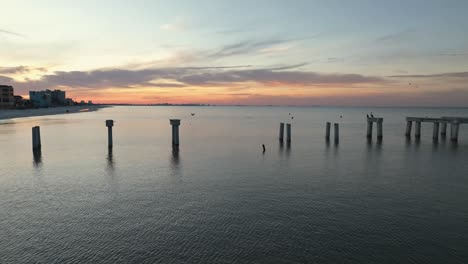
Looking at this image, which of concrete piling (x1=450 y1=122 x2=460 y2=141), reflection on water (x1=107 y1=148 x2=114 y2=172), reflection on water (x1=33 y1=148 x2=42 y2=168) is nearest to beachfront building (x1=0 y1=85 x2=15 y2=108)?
reflection on water (x1=33 y1=148 x2=42 y2=168)

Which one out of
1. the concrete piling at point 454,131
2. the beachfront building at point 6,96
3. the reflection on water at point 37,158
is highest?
the beachfront building at point 6,96

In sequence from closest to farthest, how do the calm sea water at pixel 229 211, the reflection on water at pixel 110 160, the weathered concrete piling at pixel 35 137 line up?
1. the calm sea water at pixel 229 211
2. the reflection on water at pixel 110 160
3. the weathered concrete piling at pixel 35 137

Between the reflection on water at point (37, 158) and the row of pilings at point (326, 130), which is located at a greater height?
the row of pilings at point (326, 130)

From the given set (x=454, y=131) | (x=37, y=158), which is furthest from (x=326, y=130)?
(x=37, y=158)

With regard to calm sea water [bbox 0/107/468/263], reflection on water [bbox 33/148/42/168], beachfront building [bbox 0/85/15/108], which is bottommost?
calm sea water [bbox 0/107/468/263]

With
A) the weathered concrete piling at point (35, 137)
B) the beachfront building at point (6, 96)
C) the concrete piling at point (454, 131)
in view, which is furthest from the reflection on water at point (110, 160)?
the beachfront building at point (6, 96)

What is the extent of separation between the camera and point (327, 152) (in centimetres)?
3575

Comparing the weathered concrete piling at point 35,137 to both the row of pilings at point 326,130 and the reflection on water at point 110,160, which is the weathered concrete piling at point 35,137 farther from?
the reflection on water at point 110,160

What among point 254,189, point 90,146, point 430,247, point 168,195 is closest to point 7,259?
point 168,195

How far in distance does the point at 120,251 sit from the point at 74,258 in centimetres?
134

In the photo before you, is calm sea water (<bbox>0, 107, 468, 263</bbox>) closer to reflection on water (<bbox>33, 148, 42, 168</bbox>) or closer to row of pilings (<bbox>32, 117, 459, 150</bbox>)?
reflection on water (<bbox>33, 148, 42, 168</bbox>)

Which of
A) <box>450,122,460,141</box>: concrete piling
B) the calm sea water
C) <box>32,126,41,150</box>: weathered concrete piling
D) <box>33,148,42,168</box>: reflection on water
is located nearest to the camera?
the calm sea water

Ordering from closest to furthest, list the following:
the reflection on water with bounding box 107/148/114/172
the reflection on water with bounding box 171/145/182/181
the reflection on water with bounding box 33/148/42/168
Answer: the reflection on water with bounding box 171/145/182/181 < the reflection on water with bounding box 107/148/114/172 < the reflection on water with bounding box 33/148/42/168

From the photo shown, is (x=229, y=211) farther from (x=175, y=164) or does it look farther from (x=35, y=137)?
(x=35, y=137)
